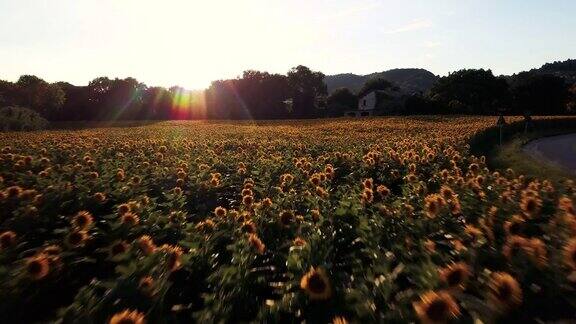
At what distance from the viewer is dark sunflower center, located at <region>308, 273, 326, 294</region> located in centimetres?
416

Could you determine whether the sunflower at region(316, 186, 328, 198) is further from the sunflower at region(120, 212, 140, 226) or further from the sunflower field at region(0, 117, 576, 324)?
the sunflower at region(120, 212, 140, 226)

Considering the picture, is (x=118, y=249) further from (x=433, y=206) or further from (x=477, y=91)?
(x=477, y=91)

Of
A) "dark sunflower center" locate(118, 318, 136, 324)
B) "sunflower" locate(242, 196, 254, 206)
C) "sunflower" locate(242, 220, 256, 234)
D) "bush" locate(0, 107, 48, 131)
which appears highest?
"dark sunflower center" locate(118, 318, 136, 324)

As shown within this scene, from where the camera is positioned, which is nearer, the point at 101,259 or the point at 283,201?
the point at 101,259

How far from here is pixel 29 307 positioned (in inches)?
188

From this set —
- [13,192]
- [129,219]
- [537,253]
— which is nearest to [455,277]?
[537,253]

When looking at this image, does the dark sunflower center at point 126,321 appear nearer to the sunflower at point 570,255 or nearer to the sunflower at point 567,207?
the sunflower at point 570,255

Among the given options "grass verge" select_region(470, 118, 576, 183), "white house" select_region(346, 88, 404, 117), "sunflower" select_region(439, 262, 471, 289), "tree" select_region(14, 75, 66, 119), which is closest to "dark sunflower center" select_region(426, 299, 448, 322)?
"sunflower" select_region(439, 262, 471, 289)

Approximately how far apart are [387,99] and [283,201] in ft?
303

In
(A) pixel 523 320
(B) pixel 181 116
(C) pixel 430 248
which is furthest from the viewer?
(B) pixel 181 116

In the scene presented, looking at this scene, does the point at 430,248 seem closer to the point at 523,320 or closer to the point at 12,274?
the point at 523,320

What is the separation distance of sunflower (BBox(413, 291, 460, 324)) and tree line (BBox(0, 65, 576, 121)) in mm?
77152

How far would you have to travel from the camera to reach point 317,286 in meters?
4.18

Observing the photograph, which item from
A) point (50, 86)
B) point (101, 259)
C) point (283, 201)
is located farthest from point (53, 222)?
point (50, 86)
